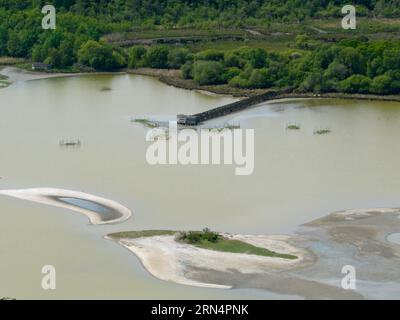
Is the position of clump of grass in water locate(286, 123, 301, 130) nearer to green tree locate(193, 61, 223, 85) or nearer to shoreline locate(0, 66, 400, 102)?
shoreline locate(0, 66, 400, 102)

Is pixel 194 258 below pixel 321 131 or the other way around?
below

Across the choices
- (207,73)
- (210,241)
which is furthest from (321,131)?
(210,241)

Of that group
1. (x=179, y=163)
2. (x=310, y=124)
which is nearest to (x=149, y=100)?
(x=310, y=124)

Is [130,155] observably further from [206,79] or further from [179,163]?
[206,79]

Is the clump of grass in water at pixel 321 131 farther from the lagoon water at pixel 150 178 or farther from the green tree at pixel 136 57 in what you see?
the green tree at pixel 136 57

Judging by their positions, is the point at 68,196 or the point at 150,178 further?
the point at 150,178

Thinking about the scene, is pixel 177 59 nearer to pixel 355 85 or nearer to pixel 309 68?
pixel 309 68
